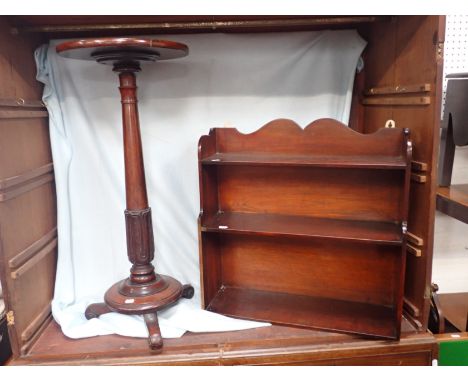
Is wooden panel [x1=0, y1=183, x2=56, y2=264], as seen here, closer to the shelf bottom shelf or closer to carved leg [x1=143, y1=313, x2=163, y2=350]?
carved leg [x1=143, y1=313, x2=163, y2=350]

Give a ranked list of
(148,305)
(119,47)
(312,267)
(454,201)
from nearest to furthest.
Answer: (119,47)
(148,305)
(454,201)
(312,267)

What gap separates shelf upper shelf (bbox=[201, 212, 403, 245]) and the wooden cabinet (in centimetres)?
2

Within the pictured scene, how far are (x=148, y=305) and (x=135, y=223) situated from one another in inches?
12.0

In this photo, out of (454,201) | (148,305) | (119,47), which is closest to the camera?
(119,47)

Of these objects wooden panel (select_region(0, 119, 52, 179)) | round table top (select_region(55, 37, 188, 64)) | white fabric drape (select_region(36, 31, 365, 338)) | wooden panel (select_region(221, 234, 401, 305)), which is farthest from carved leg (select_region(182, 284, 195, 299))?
round table top (select_region(55, 37, 188, 64))

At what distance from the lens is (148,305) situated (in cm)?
152

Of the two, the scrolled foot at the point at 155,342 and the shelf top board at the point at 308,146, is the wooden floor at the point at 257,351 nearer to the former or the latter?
the scrolled foot at the point at 155,342

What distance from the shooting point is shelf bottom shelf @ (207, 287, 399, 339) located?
150cm

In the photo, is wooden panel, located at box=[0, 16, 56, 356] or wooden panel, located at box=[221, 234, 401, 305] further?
wooden panel, located at box=[221, 234, 401, 305]

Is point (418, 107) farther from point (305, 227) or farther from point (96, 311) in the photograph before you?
point (96, 311)

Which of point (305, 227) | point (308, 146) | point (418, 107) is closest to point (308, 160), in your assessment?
point (308, 146)

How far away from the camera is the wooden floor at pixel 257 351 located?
140cm

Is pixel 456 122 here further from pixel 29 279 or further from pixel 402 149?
pixel 29 279

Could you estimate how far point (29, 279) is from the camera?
155cm
